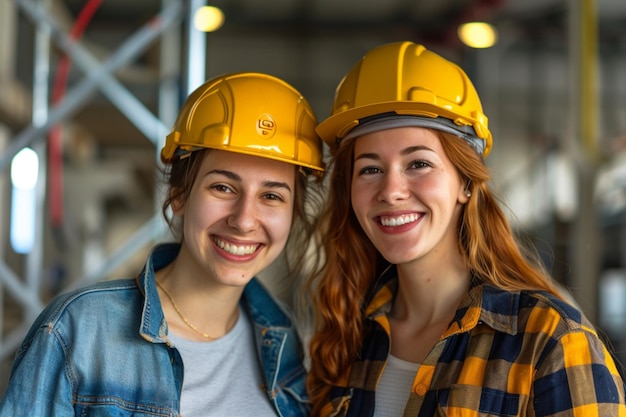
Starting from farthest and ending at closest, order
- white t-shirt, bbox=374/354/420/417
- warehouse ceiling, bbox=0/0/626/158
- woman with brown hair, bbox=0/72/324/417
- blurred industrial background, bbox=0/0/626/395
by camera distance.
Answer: warehouse ceiling, bbox=0/0/626/158 < blurred industrial background, bbox=0/0/626/395 < white t-shirt, bbox=374/354/420/417 < woman with brown hair, bbox=0/72/324/417

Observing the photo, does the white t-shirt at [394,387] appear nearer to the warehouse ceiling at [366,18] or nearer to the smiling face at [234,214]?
the smiling face at [234,214]

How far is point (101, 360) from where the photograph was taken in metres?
2.12

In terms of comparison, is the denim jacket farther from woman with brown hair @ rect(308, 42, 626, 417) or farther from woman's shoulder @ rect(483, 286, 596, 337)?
woman's shoulder @ rect(483, 286, 596, 337)

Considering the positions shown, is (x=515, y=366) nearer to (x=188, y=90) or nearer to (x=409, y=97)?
(x=409, y=97)

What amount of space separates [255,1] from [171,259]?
8483 millimetres

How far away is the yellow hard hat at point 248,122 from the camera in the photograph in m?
2.29

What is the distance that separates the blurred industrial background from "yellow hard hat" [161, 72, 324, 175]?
660mm

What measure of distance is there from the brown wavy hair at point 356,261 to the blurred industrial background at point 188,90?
15cm

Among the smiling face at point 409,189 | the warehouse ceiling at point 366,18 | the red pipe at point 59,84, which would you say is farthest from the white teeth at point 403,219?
the warehouse ceiling at point 366,18

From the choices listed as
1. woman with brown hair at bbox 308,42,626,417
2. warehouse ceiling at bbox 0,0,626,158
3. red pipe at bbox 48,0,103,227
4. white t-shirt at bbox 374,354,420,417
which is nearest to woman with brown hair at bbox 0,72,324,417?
woman with brown hair at bbox 308,42,626,417

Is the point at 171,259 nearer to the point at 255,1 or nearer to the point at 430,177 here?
the point at 430,177

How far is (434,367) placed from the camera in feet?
7.02

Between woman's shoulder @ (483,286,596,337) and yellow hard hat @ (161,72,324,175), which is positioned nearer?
woman's shoulder @ (483,286,596,337)

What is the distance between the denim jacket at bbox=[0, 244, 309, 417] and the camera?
201 cm
